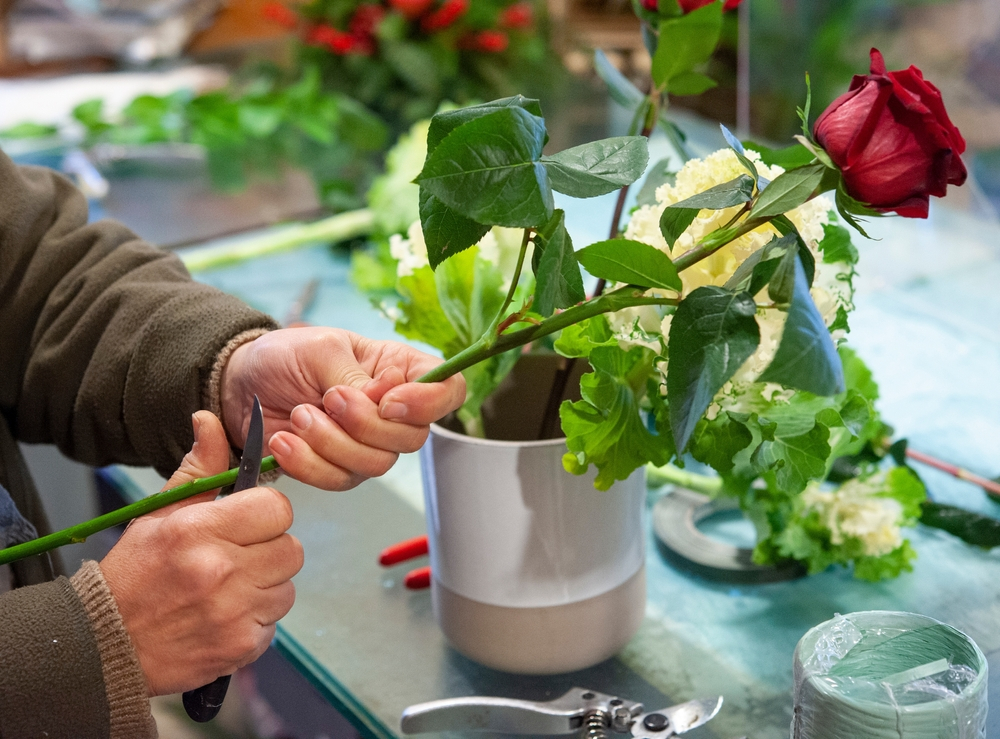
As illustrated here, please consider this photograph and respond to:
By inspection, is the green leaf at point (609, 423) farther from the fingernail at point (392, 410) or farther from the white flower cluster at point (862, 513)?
the white flower cluster at point (862, 513)

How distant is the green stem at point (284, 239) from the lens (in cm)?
Result: 129

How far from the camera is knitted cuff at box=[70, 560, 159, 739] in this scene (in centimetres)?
54

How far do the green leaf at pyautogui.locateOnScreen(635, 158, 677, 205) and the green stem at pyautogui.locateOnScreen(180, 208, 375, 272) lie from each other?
70 cm

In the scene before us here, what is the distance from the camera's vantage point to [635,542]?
656 millimetres

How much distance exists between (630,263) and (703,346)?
5 cm

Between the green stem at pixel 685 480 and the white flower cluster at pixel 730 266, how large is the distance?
292mm

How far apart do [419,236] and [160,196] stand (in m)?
1.05

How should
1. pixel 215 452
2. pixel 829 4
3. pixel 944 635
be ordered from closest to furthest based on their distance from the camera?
pixel 944 635 → pixel 215 452 → pixel 829 4

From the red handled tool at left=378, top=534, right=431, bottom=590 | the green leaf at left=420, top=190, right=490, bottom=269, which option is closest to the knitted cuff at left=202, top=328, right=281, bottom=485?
the red handled tool at left=378, top=534, right=431, bottom=590

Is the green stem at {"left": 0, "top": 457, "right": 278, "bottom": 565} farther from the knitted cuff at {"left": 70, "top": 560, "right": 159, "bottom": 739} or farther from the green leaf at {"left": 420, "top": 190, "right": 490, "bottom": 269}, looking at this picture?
the green leaf at {"left": 420, "top": 190, "right": 490, "bottom": 269}

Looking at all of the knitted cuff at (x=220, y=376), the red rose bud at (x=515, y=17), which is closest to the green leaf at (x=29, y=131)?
the red rose bud at (x=515, y=17)

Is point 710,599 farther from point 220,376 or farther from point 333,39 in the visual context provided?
point 333,39

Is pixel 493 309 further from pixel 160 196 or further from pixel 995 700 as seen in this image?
pixel 160 196

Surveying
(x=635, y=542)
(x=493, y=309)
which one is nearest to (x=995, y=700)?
(x=635, y=542)
